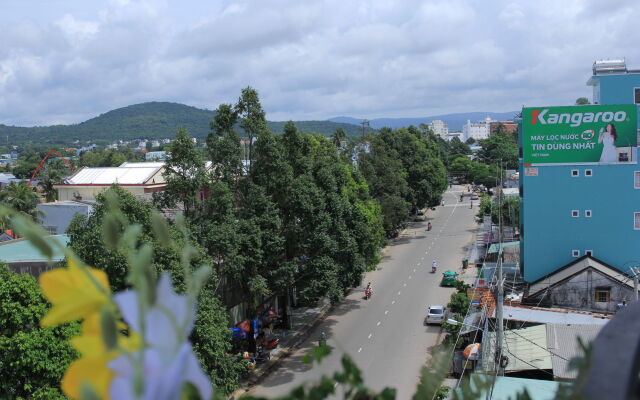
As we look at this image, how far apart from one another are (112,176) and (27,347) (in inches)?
1090

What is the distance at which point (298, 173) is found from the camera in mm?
19016

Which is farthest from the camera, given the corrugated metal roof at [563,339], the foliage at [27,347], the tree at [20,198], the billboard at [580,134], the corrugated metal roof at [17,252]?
the tree at [20,198]

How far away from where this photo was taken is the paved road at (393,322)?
54.7ft

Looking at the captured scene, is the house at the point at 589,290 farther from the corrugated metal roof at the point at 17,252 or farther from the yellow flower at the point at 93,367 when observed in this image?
the yellow flower at the point at 93,367

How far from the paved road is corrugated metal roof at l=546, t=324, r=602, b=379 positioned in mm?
3645

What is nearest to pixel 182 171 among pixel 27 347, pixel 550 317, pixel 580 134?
pixel 27 347

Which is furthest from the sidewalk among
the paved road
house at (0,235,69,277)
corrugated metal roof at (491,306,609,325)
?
corrugated metal roof at (491,306,609,325)

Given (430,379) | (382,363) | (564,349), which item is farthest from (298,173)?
(430,379)

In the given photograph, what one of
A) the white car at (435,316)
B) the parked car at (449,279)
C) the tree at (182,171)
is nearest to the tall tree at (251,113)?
the tree at (182,171)

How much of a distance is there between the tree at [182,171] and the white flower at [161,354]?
13.8 meters

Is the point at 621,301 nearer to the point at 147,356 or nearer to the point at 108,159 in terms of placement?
the point at 147,356

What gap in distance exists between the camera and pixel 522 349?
1502 cm

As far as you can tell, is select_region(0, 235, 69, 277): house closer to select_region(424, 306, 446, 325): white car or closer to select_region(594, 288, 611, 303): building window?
select_region(424, 306, 446, 325): white car

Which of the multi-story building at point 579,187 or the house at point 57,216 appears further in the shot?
the house at point 57,216
